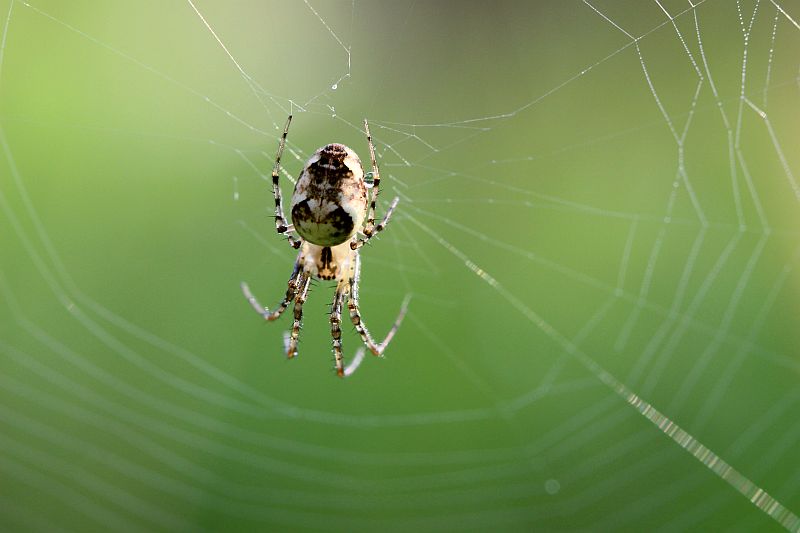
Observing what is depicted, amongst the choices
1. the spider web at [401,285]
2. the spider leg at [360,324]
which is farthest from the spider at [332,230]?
the spider web at [401,285]

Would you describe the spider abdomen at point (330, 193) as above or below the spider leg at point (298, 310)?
below

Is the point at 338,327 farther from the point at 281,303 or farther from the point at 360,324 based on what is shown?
the point at 281,303

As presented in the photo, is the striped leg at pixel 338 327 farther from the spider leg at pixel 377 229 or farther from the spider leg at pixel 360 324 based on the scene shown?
the spider leg at pixel 377 229

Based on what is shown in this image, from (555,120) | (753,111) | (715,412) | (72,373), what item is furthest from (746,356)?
(72,373)

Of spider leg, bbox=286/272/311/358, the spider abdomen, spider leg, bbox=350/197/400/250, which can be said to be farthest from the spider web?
the spider abdomen

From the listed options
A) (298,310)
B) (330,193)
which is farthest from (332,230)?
(298,310)

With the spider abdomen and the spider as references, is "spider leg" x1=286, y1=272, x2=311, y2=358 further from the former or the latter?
the spider abdomen
